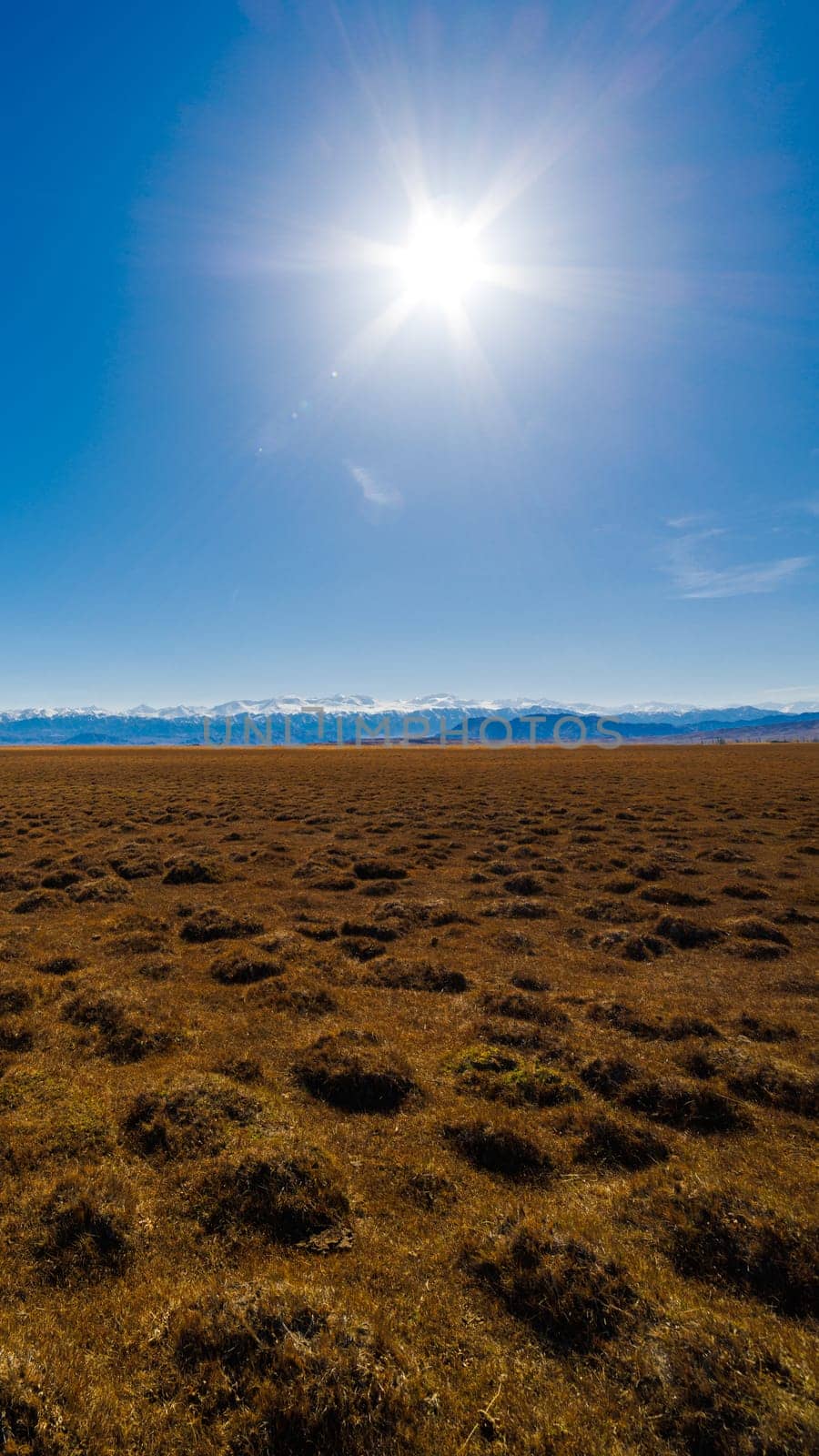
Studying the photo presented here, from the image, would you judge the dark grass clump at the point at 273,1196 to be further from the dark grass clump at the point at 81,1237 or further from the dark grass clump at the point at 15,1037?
the dark grass clump at the point at 15,1037

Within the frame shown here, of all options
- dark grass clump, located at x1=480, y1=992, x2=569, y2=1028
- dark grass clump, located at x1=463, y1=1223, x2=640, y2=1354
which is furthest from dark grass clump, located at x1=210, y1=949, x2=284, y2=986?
dark grass clump, located at x1=463, y1=1223, x2=640, y2=1354

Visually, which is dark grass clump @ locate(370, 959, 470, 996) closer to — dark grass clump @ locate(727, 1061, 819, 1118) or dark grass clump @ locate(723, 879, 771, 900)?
dark grass clump @ locate(727, 1061, 819, 1118)

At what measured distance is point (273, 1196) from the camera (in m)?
6.40

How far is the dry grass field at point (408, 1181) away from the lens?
4.32 meters

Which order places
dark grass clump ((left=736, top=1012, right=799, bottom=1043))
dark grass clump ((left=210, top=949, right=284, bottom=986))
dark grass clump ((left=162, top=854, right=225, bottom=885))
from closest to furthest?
dark grass clump ((left=736, top=1012, right=799, bottom=1043)) < dark grass clump ((left=210, top=949, right=284, bottom=986)) < dark grass clump ((left=162, top=854, right=225, bottom=885))

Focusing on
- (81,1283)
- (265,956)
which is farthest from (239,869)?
(81,1283)

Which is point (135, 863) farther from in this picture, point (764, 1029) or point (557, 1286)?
point (557, 1286)

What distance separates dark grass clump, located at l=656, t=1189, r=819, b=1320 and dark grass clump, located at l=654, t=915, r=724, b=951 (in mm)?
10231

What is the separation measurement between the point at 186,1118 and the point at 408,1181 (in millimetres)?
3109

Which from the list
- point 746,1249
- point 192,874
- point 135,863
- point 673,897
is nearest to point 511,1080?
point 746,1249

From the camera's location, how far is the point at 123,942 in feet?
48.9

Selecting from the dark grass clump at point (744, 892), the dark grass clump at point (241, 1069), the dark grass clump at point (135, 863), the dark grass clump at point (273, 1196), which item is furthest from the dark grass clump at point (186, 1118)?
the dark grass clump at point (744, 892)

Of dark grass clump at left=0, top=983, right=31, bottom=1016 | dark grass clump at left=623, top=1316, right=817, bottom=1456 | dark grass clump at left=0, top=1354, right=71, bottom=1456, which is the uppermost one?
dark grass clump at left=0, top=1354, right=71, bottom=1456

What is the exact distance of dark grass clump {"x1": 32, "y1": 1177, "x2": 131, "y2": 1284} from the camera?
5586 millimetres
